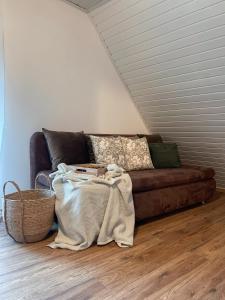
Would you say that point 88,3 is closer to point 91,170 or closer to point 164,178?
point 91,170

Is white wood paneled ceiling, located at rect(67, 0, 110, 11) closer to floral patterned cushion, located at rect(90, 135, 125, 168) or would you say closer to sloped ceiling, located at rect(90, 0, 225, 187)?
sloped ceiling, located at rect(90, 0, 225, 187)

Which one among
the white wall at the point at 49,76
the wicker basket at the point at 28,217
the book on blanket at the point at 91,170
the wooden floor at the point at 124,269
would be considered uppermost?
the white wall at the point at 49,76

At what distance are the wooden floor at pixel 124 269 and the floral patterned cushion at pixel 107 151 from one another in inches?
30.5

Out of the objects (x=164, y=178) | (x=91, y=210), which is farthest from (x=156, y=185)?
(x=91, y=210)

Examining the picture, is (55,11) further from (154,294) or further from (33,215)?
(154,294)

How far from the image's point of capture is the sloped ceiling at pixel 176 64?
2.29 meters

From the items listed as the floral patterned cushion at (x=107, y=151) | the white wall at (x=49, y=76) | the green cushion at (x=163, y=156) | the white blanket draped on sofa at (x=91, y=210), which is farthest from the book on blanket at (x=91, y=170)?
the green cushion at (x=163, y=156)

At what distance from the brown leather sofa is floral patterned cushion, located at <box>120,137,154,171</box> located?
0.25 m

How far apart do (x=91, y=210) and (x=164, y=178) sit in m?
0.91

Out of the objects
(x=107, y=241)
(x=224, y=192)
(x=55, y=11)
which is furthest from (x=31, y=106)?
(x=224, y=192)

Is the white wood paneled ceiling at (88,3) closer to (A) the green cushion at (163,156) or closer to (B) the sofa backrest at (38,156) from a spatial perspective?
(B) the sofa backrest at (38,156)

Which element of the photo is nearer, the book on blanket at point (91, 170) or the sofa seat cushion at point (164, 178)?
the book on blanket at point (91, 170)

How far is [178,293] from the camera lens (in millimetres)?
1330

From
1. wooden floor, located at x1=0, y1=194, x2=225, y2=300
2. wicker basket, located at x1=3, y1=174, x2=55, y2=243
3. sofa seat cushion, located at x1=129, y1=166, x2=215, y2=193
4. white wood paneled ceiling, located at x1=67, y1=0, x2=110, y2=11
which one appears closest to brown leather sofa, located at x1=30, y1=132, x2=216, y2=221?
sofa seat cushion, located at x1=129, y1=166, x2=215, y2=193
